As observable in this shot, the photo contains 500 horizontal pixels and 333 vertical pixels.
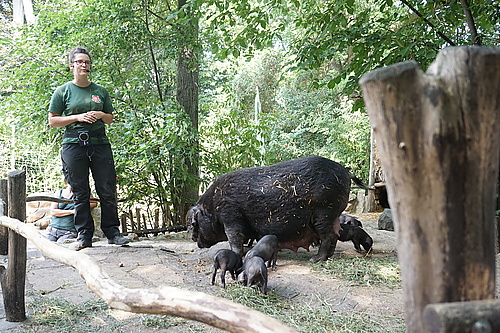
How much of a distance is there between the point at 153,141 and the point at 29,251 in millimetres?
2686

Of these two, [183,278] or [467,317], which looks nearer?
[467,317]

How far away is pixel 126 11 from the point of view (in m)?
7.79

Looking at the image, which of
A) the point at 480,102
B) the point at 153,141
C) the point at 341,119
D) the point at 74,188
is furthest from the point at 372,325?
the point at 341,119

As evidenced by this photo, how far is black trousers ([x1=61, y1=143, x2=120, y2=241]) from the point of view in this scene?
Answer: 201 inches

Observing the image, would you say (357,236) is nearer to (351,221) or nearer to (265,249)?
(351,221)

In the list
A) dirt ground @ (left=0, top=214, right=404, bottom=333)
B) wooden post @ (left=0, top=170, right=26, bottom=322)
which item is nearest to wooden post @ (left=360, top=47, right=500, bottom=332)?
dirt ground @ (left=0, top=214, right=404, bottom=333)

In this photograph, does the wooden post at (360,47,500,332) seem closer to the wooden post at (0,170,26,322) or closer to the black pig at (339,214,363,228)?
the wooden post at (0,170,26,322)

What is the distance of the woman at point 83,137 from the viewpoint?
5.03 m

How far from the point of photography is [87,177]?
5.26 meters

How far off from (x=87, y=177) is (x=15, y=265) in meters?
2.13

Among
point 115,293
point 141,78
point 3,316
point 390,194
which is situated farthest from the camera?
point 141,78

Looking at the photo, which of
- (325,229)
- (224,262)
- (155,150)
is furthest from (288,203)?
(155,150)

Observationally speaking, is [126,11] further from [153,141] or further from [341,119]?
[341,119]

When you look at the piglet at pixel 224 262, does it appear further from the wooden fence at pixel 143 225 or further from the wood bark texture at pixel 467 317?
the wooden fence at pixel 143 225
